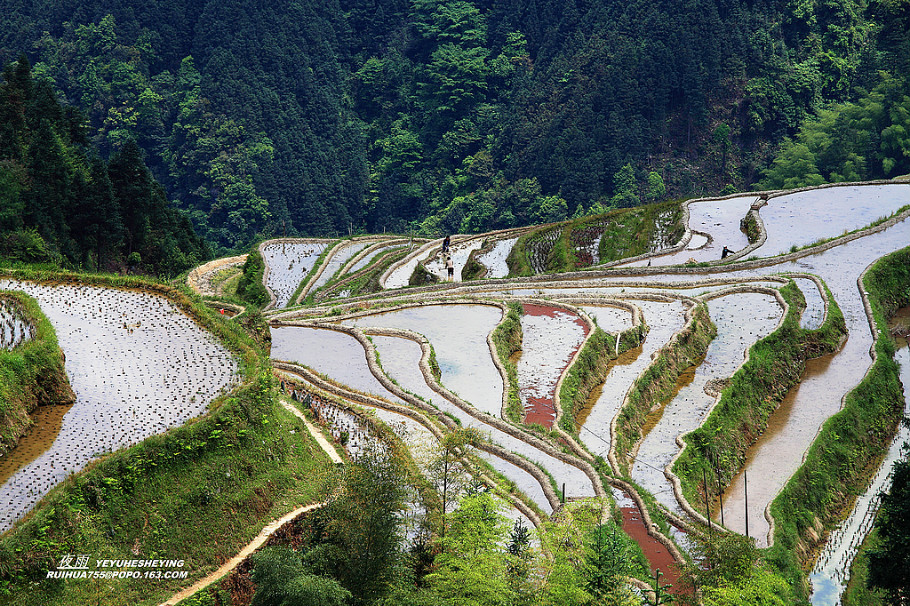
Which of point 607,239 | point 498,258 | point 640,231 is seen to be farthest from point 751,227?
point 498,258

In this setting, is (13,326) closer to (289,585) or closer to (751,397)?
(289,585)

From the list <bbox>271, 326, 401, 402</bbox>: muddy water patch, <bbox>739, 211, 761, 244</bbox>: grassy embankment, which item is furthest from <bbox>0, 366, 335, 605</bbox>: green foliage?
<bbox>739, 211, 761, 244</bbox>: grassy embankment

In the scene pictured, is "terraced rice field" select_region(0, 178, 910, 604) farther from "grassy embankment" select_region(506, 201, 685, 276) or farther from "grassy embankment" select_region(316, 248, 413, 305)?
"grassy embankment" select_region(506, 201, 685, 276)

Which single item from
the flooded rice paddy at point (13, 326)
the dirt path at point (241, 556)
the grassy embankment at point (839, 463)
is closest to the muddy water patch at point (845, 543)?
the grassy embankment at point (839, 463)

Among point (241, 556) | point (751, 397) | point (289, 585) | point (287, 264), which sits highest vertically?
point (287, 264)

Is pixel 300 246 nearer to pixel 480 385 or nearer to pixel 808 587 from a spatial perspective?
pixel 480 385

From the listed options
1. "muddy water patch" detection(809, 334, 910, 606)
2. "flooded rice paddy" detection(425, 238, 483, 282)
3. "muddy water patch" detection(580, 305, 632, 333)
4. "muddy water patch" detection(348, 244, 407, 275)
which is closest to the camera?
"muddy water patch" detection(809, 334, 910, 606)
